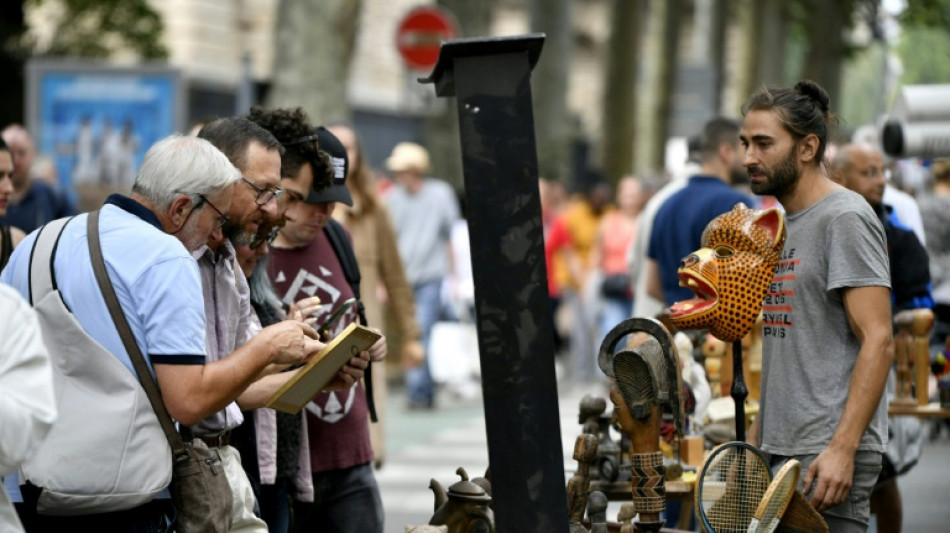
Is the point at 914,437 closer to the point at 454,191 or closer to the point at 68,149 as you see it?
the point at 68,149

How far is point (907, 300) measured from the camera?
25.6 ft

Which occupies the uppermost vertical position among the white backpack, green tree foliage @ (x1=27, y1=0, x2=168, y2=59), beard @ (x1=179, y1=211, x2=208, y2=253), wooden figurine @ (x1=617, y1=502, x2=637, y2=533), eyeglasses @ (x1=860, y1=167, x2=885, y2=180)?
green tree foliage @ (x1=27, y1=0, x2=168, y2=59)

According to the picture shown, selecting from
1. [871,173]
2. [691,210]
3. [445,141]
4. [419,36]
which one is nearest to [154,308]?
[871,173]

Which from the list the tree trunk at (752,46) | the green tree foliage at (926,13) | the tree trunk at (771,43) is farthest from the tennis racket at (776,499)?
the green tree foliage at (926,13)

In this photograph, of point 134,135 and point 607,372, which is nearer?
point 607,372

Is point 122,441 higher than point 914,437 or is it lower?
higher

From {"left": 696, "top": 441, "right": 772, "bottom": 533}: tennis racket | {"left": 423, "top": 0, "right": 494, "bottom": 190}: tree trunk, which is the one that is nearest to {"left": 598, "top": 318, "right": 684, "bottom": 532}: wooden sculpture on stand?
{"left": 696, "top": 441, "right": 772, "bottom": 533}: tennis racket

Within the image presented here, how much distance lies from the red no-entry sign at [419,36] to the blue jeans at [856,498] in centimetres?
1356

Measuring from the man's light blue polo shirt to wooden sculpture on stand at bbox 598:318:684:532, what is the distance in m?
1.11

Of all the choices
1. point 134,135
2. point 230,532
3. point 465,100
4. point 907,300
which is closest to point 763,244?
point 465,100

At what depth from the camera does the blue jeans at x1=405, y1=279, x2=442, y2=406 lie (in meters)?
15.1

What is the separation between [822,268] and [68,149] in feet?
39.2

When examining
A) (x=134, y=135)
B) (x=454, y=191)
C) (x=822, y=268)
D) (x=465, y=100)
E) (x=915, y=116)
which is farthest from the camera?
(x=454, y=191)

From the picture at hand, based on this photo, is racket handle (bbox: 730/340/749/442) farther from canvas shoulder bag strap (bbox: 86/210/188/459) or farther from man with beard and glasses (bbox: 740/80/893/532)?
canvas shoulder bag strap (bbox: 86/210/188/459)
